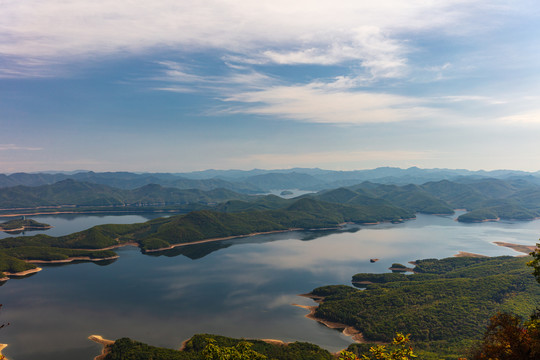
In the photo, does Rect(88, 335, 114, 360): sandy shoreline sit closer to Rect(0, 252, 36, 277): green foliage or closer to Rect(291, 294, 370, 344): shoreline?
Rect(291, 294, 370, 344): shoreline

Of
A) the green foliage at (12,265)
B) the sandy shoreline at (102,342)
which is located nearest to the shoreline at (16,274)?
the green foliage at (12,265)

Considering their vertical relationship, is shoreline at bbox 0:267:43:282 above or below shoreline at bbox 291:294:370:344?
below

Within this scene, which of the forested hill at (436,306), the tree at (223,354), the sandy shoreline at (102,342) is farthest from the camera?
the forested hill at (436,306)

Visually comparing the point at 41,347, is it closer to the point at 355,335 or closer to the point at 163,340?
the point at 163,340

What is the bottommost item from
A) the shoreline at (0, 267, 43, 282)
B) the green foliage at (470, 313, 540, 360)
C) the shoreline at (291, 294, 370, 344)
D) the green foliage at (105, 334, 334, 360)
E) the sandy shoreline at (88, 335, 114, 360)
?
the shoreline at (0, 267, 43, 282)

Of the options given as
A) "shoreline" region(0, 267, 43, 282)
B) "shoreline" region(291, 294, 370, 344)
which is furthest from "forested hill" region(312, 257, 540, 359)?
"shoreline" region(0, 267, 43, 282)

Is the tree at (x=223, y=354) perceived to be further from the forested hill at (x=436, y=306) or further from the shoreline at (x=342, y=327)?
the shoreline at (x=342, y=327)

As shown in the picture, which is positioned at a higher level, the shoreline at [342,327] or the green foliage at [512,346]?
the green foliage at [512,346]

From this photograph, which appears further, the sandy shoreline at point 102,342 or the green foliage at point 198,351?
the sandy shoreline at point 102,342
